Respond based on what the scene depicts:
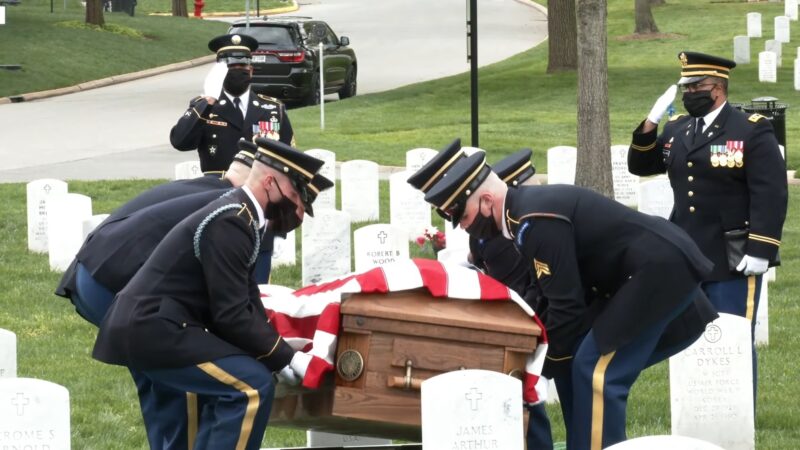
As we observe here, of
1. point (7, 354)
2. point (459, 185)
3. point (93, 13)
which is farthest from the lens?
point (93, 13)

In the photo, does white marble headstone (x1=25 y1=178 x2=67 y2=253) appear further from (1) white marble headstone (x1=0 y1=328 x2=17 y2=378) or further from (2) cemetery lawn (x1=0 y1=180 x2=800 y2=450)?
(1) white marble headstone (x1=0 y1=328 x2=17 y2=378)

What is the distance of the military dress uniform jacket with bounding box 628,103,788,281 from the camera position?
7855mm

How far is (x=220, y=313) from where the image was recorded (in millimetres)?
5871

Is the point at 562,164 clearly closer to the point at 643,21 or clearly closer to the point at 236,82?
the point at 236,82

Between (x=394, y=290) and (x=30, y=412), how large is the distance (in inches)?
58.1

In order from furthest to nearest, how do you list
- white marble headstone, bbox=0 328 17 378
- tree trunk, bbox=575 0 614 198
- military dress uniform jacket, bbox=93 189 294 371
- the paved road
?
the paved road → tree trunk, bbox=575 0 614 198 → white marble headstone, bbox=0 328 17 378 → military dress uniform jacket, bbox=93 189 294 371

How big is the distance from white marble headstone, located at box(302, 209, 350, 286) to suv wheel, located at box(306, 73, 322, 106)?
52.8ft

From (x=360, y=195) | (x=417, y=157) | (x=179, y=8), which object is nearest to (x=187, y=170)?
(x=360, y=195)

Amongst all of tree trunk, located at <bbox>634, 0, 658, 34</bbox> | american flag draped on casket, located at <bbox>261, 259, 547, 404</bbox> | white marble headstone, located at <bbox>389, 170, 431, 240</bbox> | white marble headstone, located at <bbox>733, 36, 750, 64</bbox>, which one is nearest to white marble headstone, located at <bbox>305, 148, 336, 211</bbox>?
white marble headstone, located at <bbox>389, 170, 431, 240</bbox>

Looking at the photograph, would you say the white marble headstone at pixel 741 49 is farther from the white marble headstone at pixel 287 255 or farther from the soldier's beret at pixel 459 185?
the soldier's beret at pixel 459 185

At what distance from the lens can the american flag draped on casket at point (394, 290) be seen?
20.1 feet

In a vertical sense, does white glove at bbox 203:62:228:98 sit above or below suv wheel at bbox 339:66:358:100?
above

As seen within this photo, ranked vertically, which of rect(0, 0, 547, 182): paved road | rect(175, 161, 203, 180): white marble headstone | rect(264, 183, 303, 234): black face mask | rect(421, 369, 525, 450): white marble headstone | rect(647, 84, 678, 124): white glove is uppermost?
rect(647, 84, 678, 124): white glove

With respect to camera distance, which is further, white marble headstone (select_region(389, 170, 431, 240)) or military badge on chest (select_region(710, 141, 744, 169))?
white marble headstone (select_region(389, 170, 431, 240))
